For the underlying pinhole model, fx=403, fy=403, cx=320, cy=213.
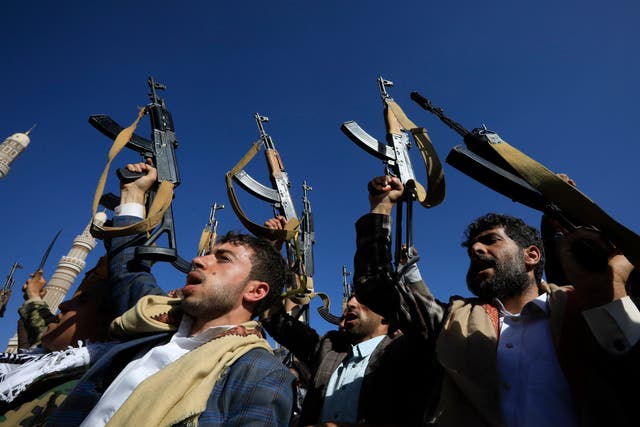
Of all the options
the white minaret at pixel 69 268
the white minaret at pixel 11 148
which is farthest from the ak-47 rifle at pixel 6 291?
the white minaret at pixel 11 148

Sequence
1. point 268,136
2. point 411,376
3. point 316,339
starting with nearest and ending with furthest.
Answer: point 411,376
point 316,339
point 268,136

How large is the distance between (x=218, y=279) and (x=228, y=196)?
4.99 feet

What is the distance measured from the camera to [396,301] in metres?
2.29

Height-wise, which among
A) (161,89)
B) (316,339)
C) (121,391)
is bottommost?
(121,391)

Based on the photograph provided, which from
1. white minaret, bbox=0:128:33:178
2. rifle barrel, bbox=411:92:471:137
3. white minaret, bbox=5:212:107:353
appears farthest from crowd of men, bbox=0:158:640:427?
white minaret, bbox=0:128:33:178

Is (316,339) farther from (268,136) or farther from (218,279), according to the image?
(268,136)

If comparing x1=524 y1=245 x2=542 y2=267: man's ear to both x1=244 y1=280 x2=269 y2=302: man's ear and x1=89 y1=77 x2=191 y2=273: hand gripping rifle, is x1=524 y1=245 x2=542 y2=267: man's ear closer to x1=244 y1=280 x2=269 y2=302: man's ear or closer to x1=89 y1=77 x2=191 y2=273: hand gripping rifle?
x1=244 y1=280 x2=269 y2=302: man's ear

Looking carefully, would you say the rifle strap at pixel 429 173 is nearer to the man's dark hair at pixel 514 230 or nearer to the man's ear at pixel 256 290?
the man's dark hair at pixel 514 230

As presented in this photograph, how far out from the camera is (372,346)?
136 inches

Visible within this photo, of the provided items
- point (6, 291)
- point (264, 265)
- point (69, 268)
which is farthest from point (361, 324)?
point (69, 268)

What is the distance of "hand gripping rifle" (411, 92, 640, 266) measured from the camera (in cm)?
174

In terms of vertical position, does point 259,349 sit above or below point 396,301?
below

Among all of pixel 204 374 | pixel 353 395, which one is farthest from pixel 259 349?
pixel 353 395

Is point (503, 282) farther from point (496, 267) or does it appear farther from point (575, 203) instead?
point (575, 203)
